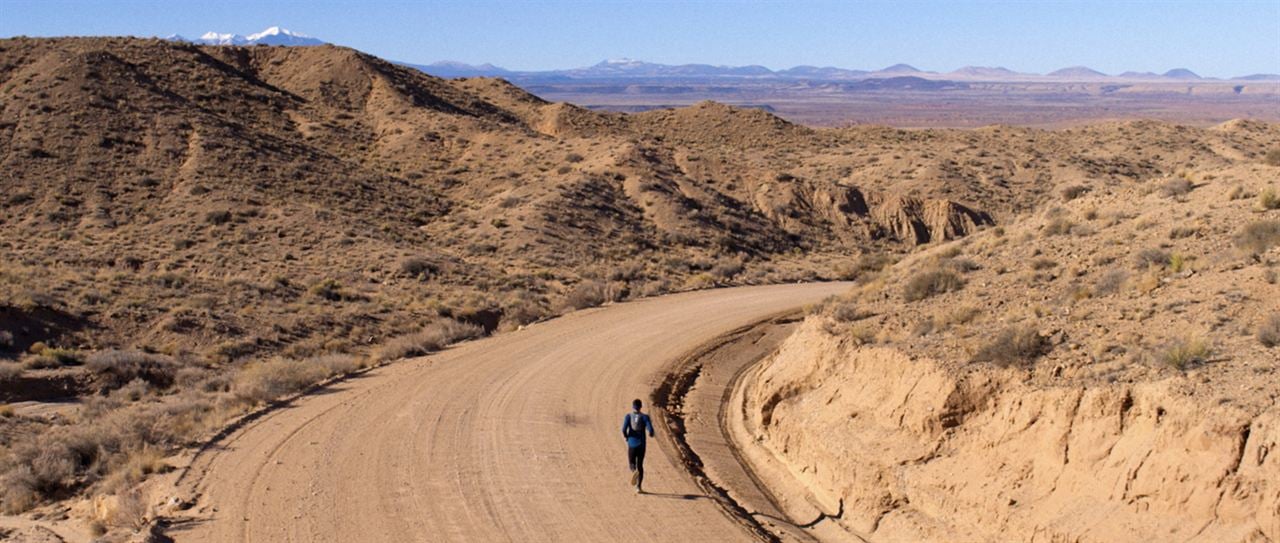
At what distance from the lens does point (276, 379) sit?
20156 mm

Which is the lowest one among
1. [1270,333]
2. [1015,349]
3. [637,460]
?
[637,460]

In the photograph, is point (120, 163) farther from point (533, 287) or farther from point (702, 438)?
point (702, 438)

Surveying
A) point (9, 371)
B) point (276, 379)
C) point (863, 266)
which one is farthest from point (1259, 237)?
point (9, 371)

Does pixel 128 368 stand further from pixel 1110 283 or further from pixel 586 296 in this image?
pixel 1110 283

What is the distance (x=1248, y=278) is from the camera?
50.4 ft

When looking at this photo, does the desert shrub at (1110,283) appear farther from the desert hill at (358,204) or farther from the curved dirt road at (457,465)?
the desert hill at (358,204)

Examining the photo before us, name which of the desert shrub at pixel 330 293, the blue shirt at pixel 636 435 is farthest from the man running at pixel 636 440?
the desert shrub at pixel 330 293

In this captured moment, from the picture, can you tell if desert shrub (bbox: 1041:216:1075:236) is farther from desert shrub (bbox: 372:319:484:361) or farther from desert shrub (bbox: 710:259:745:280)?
desert shrub (bbox: 710:259:745:280)

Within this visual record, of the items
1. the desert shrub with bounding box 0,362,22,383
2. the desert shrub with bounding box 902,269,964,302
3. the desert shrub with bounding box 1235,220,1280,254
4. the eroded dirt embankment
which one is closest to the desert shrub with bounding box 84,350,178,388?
the desert shrub with bounding box 0,362,22,383

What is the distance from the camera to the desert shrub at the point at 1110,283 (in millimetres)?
16609

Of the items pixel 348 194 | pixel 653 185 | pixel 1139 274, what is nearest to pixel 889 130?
pixel 653 185

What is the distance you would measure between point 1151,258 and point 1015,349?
171 inches

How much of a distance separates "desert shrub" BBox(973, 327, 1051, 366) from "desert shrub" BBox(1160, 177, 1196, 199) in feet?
31.3

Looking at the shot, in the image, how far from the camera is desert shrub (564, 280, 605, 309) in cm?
3228
